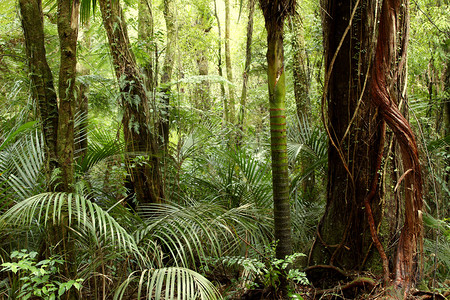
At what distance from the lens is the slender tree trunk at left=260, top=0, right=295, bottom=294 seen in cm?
229

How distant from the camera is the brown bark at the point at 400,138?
7.23 feet

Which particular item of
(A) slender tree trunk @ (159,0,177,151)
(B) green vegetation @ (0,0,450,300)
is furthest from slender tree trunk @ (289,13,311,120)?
(A) slender tree trunk @ (159,0,177,151)

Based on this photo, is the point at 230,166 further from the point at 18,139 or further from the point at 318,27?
the point at 318,27

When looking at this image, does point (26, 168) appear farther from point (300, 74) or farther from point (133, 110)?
point (300, 74)

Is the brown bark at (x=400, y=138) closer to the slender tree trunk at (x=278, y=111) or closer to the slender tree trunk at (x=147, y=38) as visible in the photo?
the slender tree trunk at (x=278, y=111)

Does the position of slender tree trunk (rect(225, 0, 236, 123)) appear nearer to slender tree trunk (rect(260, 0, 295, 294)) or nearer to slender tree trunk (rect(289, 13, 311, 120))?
slender tree trunk (rect(289, 13, 311, 120))

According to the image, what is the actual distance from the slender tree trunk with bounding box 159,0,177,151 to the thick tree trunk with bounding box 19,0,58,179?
1619 millimetres

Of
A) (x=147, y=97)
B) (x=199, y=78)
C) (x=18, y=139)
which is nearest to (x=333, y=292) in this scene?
(x=147, y=97)

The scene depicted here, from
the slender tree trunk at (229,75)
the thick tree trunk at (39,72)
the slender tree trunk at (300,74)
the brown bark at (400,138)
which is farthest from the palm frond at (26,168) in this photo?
the slender tree trunk at (229,75)

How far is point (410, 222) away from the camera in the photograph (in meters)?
2.29

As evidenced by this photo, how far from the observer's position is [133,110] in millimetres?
3559

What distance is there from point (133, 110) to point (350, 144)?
2.18 meters

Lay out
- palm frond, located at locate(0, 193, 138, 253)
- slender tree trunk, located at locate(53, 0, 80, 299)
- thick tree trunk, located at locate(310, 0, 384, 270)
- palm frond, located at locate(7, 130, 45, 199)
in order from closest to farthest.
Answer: palm frond, located at locate(0, 193, 138, 253)
slender tree trunk, located at locate(53, 0, 80, 299)
thick tree trunk, located at locate(310, 0, 384, 270)
palm frond, located at locate(7, 130, 45, 199)

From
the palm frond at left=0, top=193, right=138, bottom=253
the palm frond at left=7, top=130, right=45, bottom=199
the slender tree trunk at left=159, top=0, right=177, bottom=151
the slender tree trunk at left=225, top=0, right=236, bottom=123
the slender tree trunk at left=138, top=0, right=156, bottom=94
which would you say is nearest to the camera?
the palm frond at left=0, top=193, right=138, bottom=253
